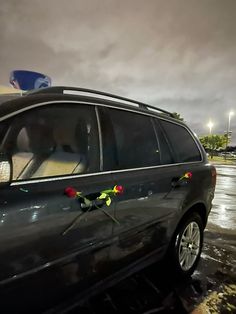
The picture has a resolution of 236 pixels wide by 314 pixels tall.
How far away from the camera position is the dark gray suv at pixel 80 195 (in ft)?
5.94

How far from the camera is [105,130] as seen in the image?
2529 millimetres

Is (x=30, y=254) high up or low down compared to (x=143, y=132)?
down

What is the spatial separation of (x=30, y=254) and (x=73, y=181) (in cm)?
55

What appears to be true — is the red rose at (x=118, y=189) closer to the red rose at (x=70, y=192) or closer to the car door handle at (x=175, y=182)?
the red rose at (x=70, y=192)

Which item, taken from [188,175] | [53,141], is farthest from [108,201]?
[188,175]

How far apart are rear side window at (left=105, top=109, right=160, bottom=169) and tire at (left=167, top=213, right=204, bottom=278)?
910 millimetres

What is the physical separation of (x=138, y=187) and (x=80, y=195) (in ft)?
2.46

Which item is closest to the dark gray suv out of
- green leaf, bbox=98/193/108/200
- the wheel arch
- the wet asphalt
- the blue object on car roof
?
green leaf, bbox=98/193/108/200

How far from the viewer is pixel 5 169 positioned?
5.73ft

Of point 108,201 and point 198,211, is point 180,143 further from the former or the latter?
point 108,201

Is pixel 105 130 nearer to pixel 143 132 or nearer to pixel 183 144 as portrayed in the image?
pixel 143 132

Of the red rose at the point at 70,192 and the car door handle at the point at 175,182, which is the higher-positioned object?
the red rose at the point at 70,192

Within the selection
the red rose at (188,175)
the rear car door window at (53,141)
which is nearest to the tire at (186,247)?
the red rose at (188,175)

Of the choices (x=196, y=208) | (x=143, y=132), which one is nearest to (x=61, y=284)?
(x=143, y=132)
